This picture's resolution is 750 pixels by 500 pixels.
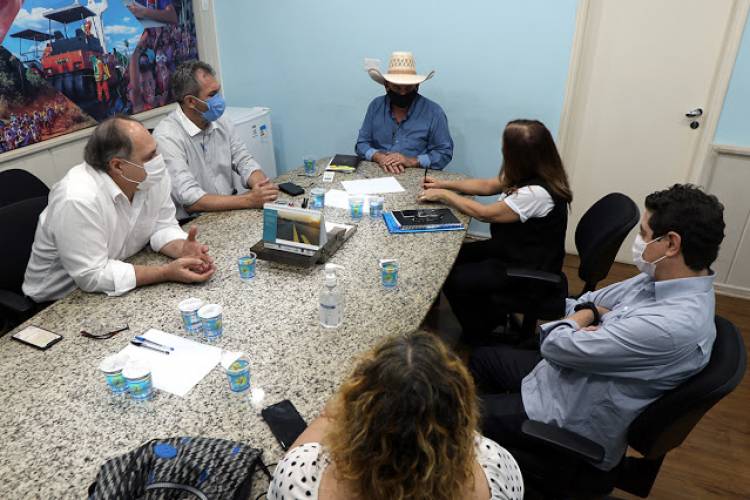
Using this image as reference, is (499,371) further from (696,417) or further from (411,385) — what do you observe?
(411,385)

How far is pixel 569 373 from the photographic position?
1.52 meters

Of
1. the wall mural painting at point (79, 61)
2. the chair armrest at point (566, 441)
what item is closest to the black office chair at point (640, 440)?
the chair armrest at point (566, 441)

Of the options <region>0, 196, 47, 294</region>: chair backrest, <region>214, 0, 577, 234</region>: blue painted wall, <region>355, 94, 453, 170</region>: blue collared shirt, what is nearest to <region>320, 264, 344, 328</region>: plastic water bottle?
<region>0, 196, 47, 294</region>: chair backrest

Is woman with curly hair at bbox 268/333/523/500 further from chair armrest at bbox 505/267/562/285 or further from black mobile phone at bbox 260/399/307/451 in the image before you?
chair armrest at bbox 505/267/562/285

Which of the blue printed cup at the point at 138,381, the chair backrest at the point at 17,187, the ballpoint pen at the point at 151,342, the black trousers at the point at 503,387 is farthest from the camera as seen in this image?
the chair backrest at the point at 17,187

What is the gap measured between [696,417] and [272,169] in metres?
3.59

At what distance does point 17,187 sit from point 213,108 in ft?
3.28

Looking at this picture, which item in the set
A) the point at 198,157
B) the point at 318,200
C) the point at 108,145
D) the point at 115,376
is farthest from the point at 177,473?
the point at 198,157

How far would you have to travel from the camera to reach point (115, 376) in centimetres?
126

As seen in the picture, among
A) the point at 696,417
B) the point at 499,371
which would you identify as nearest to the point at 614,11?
the point at 499,371

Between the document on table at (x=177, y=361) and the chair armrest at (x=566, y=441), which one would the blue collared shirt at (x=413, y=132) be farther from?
the chair armrest at (x=566, y=441)

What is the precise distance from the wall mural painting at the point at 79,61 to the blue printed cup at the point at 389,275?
2.27 meters

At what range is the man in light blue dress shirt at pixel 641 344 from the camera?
1305mm

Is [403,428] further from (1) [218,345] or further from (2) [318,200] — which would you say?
(2) [318,200]
